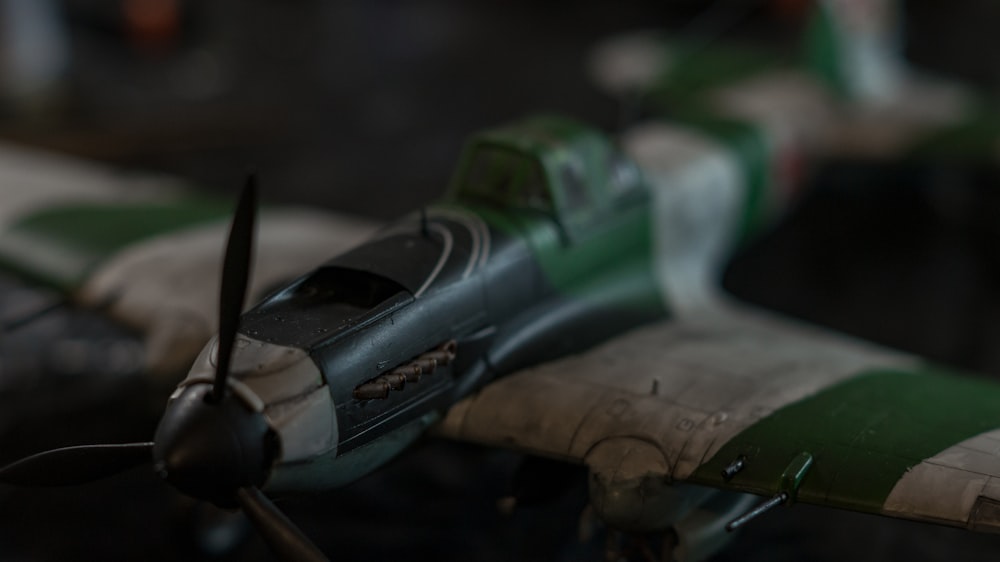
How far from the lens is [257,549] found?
741 cm

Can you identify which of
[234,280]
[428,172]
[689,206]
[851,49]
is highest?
[234,280]

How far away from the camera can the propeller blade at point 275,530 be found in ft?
17.0

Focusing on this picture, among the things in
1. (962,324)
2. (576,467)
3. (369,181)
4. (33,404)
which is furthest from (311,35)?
(576,467)

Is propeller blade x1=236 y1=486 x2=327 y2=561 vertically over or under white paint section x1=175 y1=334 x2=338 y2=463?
under

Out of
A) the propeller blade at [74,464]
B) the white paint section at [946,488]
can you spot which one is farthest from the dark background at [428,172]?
the white paint section at [946,488]

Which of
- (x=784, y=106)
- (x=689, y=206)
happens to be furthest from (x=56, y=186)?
(x=784, y=106)

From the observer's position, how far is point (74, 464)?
18.4 feet

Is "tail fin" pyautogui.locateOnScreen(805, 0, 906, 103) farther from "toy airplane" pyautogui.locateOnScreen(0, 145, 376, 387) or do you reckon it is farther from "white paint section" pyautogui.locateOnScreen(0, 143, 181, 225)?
"white paint section" pyautogui.locateOnScreen(0, 143, 181, 225)

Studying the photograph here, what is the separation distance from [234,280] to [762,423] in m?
2.98

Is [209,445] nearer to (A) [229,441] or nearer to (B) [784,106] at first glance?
(A) [229,441]

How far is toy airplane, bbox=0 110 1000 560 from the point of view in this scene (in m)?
5.34

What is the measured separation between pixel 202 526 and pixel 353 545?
1.01 meters

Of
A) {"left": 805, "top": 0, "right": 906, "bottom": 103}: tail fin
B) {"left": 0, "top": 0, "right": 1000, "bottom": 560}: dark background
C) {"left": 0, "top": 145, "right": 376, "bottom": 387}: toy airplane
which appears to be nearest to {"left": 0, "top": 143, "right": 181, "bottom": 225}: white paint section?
{"left": 0, "top": 145, "right": 376, "bottom": 387}: toy airplane

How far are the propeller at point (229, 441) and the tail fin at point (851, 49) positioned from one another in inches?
332
